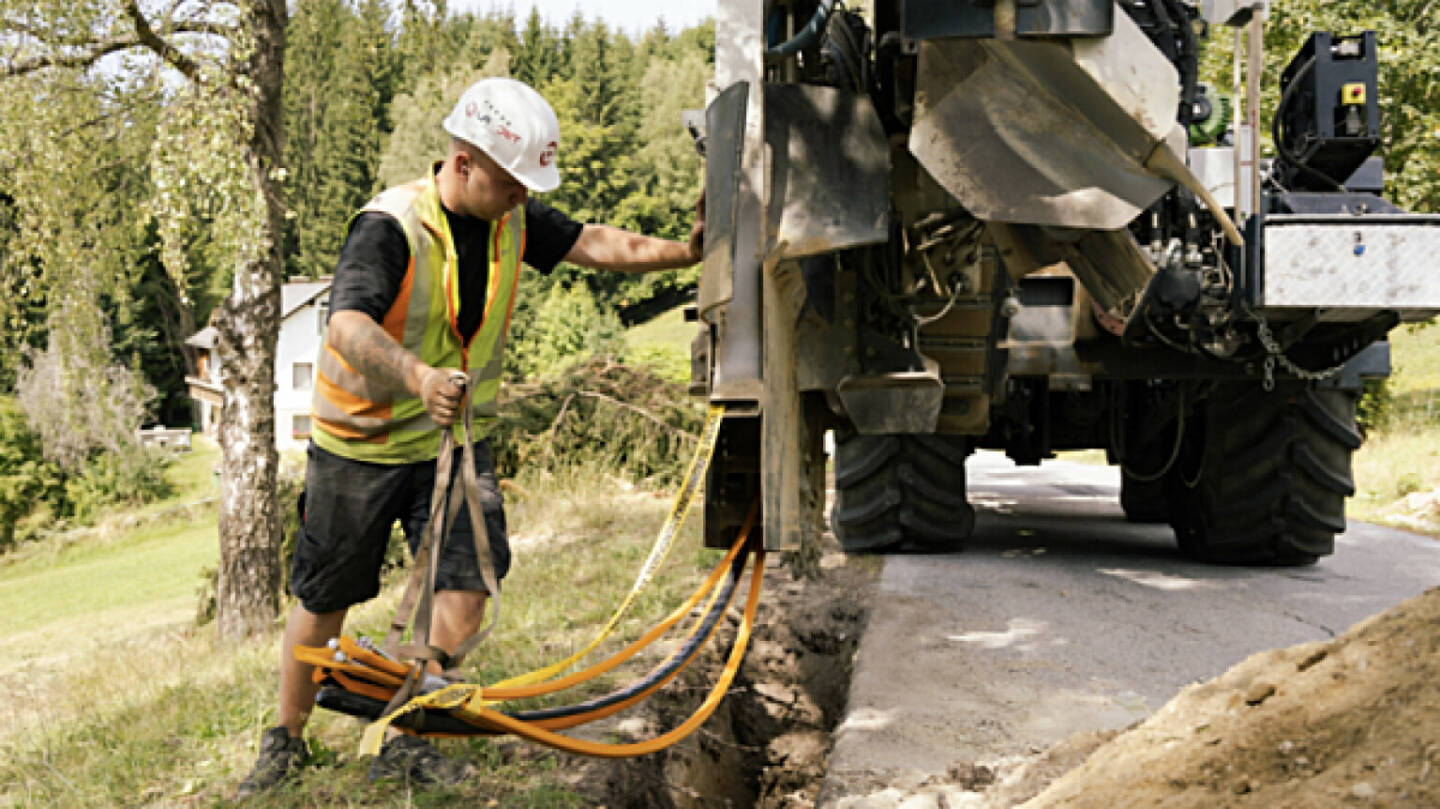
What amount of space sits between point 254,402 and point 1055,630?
572 cm

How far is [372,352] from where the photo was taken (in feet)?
9.27

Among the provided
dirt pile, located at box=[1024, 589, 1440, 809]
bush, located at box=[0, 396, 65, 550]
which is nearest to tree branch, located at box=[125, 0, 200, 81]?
dirt pile, located at box=[1024, 589, 1440, 809]

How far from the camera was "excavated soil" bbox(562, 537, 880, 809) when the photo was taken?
3625 millimetres

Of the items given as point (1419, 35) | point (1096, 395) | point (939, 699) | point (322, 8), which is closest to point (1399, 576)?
point (1096, 395)

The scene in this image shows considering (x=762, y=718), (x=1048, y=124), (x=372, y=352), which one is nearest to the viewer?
(x=1048, y=124)

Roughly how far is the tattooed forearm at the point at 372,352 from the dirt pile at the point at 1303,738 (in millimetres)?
1804

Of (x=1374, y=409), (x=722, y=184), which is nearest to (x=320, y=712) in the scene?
(x=722, y=184)

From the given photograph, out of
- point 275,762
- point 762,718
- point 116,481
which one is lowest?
point 116,481

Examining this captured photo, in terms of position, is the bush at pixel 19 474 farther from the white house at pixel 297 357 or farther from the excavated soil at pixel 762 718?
the excavated soil at pixel 762 718

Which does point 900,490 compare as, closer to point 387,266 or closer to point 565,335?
point 387,266

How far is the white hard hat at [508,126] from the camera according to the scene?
3.07 metres

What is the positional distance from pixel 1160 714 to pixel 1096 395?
14.9 feet

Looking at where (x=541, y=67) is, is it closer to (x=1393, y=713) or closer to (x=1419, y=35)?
(x=1419, y=35)

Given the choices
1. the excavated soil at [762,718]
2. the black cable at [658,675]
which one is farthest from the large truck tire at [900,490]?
the black cable at [658,675]
